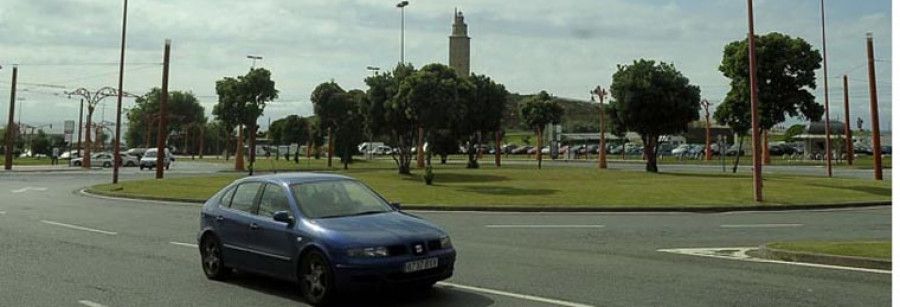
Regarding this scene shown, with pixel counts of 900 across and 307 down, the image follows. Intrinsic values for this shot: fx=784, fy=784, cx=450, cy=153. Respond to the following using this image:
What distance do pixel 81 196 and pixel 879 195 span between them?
1072 inches

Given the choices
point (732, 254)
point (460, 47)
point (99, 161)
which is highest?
point (460, 47)

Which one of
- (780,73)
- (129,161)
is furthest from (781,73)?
(129,161)

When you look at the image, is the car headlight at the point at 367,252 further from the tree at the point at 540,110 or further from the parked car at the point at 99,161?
the parked car at the point at 99,161

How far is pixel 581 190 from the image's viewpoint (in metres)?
27.0

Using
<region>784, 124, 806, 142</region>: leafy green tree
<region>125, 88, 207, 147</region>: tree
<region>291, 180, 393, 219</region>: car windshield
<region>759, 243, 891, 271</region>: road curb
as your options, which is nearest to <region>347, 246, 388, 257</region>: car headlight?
<region>291, 180, 393, 219</region>: car windshield

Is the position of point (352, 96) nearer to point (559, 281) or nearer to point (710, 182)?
point (710, 182)

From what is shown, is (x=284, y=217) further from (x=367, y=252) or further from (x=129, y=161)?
(x=129, y=161)

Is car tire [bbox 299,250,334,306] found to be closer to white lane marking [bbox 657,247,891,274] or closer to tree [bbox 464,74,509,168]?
white lane marking [bbox 657,247,891,274]

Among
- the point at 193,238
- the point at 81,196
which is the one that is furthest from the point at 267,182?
the point at 81,196

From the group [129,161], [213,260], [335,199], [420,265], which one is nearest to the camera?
[420,265]

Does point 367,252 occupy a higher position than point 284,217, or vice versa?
point 284,217

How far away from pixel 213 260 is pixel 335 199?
6.51 feet

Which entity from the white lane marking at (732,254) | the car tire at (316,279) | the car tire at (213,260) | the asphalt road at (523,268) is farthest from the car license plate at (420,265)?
the white lane marking at (732,254)

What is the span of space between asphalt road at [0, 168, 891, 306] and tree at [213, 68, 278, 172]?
32.4 metres
